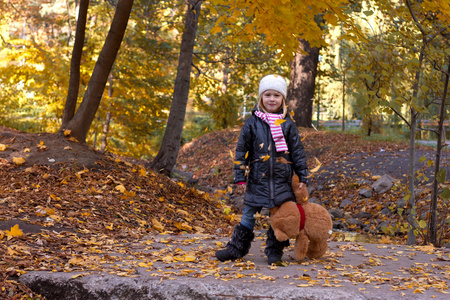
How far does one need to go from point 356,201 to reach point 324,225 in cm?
518

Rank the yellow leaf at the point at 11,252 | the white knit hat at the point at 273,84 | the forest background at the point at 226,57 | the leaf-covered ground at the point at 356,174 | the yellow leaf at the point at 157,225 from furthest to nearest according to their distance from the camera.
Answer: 1. the leaf-covered ground at the point at 356,174
2. the yellow leaf at the point at 157,225
3. the forest background at the point at 226,57
4. the white knit hat at the point at 273,84
5. the yellow leaf at the point at 11,252

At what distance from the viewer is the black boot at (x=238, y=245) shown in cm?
409

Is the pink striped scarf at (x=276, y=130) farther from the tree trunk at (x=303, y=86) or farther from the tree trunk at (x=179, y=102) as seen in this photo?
the tree trunk at (x=303, y=86)

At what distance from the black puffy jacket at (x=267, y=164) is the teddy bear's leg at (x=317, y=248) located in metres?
0.47

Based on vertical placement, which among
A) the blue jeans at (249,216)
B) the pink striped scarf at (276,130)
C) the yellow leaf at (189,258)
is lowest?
the yellow leaf at (189,258)

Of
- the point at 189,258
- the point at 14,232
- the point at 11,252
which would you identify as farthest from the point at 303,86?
the point at 11,252

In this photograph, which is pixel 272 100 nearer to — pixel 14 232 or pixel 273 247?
pixel 273 247

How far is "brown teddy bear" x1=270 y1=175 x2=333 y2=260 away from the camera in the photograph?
3875mm

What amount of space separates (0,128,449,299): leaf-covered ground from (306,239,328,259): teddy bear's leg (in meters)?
0.74

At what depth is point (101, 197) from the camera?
5902 millimetres

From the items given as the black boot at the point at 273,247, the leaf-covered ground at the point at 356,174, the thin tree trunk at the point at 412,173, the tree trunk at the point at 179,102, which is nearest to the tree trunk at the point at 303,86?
the leaf-covered ground at the point at 356,174

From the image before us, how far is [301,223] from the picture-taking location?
13.0 feet

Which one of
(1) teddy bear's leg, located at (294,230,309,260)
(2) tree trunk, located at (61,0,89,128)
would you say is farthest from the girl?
(2) tree trunk, located at (61,0,89,128)

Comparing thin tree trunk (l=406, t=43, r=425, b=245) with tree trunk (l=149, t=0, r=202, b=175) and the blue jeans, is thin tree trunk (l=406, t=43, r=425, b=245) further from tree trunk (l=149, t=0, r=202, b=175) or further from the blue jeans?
tree trunk (l=149, t=0, r=202, b=175)
